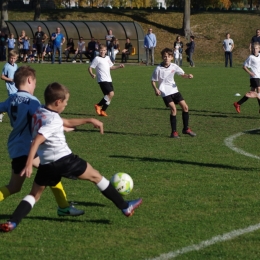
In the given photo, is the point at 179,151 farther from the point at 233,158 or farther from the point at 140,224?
the point at 140,224

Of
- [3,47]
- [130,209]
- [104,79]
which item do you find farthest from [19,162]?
[3,47]

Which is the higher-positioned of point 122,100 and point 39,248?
point 39,248

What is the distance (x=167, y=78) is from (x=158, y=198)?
17.3 ft

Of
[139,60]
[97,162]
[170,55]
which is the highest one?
[170,55]

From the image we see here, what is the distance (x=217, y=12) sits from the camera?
2223 inches

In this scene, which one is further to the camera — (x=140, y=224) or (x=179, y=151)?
(x=179, y=151)

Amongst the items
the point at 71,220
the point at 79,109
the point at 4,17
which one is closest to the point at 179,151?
the point at 71,220

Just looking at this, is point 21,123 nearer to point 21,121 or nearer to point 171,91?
point 21,121

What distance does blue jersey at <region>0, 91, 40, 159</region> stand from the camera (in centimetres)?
643

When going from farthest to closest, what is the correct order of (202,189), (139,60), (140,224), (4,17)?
1. (4,17)
2. (139,60)
3. (202,189)
4. (140,224)

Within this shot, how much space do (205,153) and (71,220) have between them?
434 centimetres

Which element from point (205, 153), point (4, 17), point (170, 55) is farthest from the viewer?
point (4, 17)

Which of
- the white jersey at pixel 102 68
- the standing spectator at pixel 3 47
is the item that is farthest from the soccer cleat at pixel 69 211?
the standing spectator at pixel 3 47

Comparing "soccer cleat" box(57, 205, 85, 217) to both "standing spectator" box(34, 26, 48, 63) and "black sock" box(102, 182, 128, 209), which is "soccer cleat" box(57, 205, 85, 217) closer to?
"black sock" box(102, 182, 128, 209)
